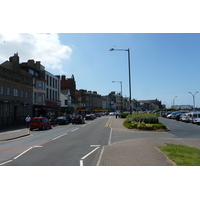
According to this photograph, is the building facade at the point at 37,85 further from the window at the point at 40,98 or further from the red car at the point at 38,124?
the red car at the point at 38,124

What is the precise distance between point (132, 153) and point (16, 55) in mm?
37025

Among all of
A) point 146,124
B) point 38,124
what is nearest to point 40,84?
point 38,124

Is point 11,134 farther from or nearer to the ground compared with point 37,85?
nearer to the ground

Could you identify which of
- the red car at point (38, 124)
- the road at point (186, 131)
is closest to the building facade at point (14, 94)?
the red car at point (38, 124)

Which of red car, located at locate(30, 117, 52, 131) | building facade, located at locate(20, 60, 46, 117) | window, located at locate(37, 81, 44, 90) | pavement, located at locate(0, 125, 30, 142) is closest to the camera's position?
pavement, located at locate(0, 125, 30, 142)

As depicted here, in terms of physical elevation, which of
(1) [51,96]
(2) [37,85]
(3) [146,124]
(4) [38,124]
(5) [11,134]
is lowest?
(5) [11,134]

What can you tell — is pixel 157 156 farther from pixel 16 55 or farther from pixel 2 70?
pixel 16 55

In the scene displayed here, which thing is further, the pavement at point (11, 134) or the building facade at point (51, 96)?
the building facade at point (51, 96)

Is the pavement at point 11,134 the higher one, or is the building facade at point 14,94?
the building facade at point 14,94

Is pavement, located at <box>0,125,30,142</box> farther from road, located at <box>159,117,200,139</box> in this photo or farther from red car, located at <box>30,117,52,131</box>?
road, located at <box>159,117,200,139</box>

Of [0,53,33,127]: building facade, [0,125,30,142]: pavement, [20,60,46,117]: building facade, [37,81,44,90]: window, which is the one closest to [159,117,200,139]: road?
[0,125,30,142]: pavement

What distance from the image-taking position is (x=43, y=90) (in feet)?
146

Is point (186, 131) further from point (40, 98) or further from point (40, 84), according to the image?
point (40, 84)
